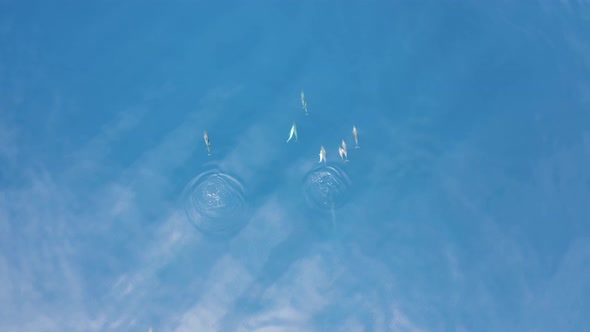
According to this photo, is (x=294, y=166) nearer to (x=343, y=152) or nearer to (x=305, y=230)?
(x=343, y=152)

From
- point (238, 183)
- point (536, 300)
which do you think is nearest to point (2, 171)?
point (238, 183)

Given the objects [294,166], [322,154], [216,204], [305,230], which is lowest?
[305,230]

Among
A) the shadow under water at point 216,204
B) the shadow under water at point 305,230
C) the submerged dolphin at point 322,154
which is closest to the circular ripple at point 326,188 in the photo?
the shadow under water at point 305,230

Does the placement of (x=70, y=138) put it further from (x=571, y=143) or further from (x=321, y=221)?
(x=571, y=143)

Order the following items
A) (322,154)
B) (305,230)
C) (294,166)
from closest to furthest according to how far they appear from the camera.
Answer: (322,154) < (305,230) < (294,166)

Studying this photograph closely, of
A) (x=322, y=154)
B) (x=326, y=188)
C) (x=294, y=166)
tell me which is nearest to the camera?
(x=322, y=154)

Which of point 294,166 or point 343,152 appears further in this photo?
point 294,166

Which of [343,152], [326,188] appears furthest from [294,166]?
[343,152]
